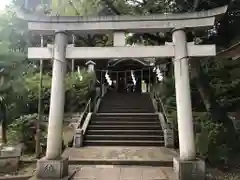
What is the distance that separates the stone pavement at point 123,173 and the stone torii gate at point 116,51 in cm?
54

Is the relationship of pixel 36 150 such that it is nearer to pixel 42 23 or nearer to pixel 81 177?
pixel 81 177

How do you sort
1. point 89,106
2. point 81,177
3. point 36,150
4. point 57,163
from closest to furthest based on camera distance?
point 57,163, point 81,177, point 36,150, point 89,106

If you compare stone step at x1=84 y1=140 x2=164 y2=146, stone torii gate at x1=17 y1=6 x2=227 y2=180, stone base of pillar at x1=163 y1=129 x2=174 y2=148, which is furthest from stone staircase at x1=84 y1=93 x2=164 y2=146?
stone torii gate at x1=17 y1=6 x2=227 y2=180

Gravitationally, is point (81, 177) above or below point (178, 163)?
below

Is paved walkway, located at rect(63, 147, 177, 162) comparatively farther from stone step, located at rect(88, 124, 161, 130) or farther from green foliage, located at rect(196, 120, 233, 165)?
stone step, located at rect(88, 124, 161, 130)

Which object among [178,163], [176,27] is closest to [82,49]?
[176,27]

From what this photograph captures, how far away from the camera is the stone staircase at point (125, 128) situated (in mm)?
11102

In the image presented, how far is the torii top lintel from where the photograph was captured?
263 inches

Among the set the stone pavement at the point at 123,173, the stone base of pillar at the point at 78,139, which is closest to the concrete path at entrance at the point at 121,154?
the stone base of pillar at the point at 78,139

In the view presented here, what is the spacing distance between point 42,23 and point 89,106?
856cm

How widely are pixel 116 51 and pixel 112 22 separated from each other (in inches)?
35.2

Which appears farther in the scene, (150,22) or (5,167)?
(5,167)

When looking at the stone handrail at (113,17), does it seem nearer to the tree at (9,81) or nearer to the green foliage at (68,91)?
the tree at (9,81)

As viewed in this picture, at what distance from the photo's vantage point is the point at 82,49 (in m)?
6.72
